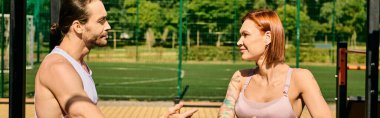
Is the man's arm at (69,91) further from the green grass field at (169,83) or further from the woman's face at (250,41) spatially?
the green grass field at (169,83)

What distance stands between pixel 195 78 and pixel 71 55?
2080cm

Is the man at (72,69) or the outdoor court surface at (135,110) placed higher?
the man at (72,69)

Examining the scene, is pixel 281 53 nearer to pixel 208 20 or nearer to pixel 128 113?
pixel 128 113

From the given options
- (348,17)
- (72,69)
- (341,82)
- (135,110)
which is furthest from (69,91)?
(348,17)

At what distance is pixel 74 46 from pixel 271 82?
0.99m

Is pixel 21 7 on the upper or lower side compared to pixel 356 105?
upper

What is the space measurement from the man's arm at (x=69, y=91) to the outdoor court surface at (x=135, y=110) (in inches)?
313

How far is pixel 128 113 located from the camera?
11391mm

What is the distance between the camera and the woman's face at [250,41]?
2.70 meters

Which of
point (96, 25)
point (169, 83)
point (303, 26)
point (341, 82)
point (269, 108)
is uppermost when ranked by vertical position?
point (303, 26)

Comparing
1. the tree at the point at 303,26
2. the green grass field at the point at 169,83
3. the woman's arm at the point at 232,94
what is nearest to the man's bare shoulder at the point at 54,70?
the woman's arm at the point at 232,94

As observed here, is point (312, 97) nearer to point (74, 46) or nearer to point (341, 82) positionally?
point (74, 46)

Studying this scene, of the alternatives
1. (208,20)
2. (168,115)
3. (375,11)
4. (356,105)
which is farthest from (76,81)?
(208,20)

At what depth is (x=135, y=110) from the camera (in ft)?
39.0
